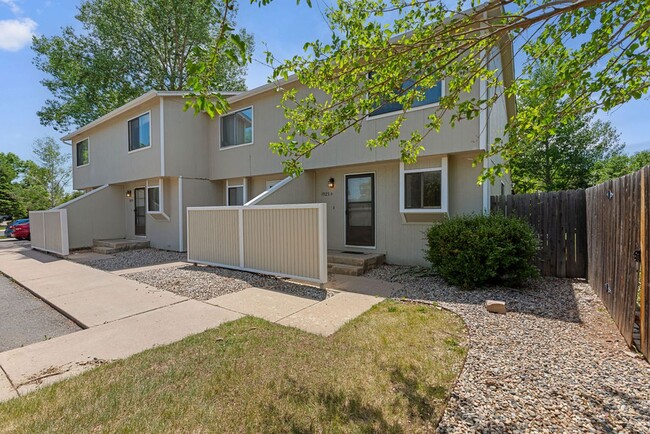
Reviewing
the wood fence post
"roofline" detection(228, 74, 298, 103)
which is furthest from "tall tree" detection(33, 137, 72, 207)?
the wood fence post

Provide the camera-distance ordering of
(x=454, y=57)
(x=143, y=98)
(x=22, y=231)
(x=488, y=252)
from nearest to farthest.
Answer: (x=454, y=57), (x=488, y=252), (x=143, y=98), (x=22, y=231)

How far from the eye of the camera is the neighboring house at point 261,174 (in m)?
7.04

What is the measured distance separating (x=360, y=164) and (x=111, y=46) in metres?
18.9

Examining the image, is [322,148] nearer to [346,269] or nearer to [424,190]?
[424,190]

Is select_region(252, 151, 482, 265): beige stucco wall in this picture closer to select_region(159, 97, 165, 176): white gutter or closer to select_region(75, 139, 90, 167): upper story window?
select_region(159, 97, 165, 176): white gutter

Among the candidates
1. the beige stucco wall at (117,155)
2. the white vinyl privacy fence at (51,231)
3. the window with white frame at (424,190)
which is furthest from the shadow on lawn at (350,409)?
the white vinyl privacy fence at (51,231)

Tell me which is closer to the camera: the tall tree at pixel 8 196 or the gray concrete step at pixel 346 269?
the gray concrete step at pixel 346 269

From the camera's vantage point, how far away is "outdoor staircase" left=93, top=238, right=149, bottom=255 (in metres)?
11.0

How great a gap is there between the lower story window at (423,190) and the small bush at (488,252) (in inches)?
55.3

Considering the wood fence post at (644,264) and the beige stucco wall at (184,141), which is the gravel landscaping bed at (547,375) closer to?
the wood fence post at (644,264)

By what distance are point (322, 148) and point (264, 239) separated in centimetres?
324

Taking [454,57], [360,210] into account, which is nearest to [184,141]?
[360,210]

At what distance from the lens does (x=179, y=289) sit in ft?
19.6

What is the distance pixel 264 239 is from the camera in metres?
6.70
